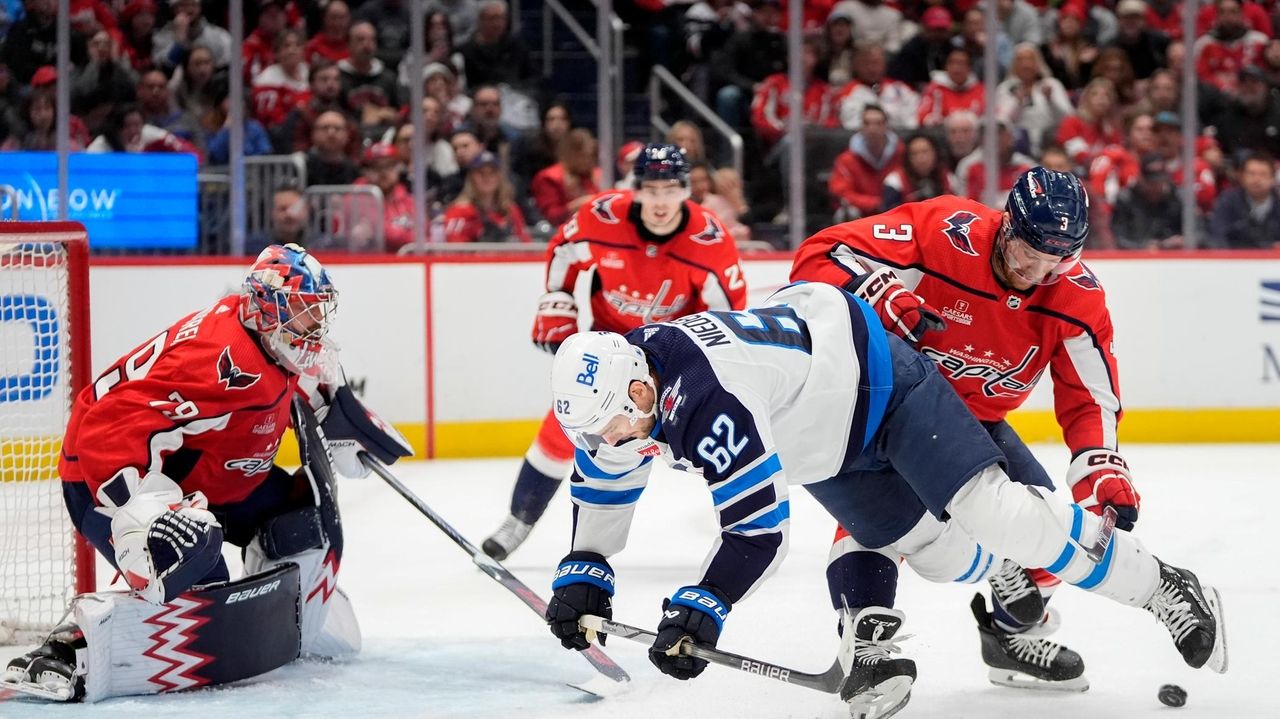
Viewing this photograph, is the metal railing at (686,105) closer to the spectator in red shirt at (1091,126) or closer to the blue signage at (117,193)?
the spectator in red shirt at (1091,126)

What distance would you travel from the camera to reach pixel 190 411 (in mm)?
3240

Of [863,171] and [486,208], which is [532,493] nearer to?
[486,208]

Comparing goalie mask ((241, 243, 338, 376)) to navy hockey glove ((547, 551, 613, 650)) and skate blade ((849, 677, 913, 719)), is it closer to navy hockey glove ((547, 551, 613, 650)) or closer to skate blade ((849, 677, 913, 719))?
navy hockey glove ((547, 551, 613, 650))

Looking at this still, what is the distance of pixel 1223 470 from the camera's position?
6.43 m

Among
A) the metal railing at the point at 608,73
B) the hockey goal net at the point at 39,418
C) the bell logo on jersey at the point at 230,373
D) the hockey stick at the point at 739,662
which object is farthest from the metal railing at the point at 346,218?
Answer: the hockey stick at the point at 739,662

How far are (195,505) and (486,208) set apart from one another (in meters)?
4.01

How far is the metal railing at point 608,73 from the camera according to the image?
23.3 feet

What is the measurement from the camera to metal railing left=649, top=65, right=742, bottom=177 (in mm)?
7285

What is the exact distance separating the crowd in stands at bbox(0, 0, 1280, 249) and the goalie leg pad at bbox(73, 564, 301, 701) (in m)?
3.85

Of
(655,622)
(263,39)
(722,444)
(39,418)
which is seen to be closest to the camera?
(722,444)

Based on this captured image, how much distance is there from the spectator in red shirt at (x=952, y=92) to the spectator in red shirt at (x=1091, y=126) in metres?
0.49

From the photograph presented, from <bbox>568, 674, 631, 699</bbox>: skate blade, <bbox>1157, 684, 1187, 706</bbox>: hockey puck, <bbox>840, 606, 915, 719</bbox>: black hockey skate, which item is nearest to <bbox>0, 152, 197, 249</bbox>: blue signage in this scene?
<bbox>568, 674, 631, 699</bbox>: skate blade

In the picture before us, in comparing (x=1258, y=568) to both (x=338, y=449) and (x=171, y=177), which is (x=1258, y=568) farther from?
(x=171, y=177)

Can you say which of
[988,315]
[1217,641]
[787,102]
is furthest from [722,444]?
[787,102]
